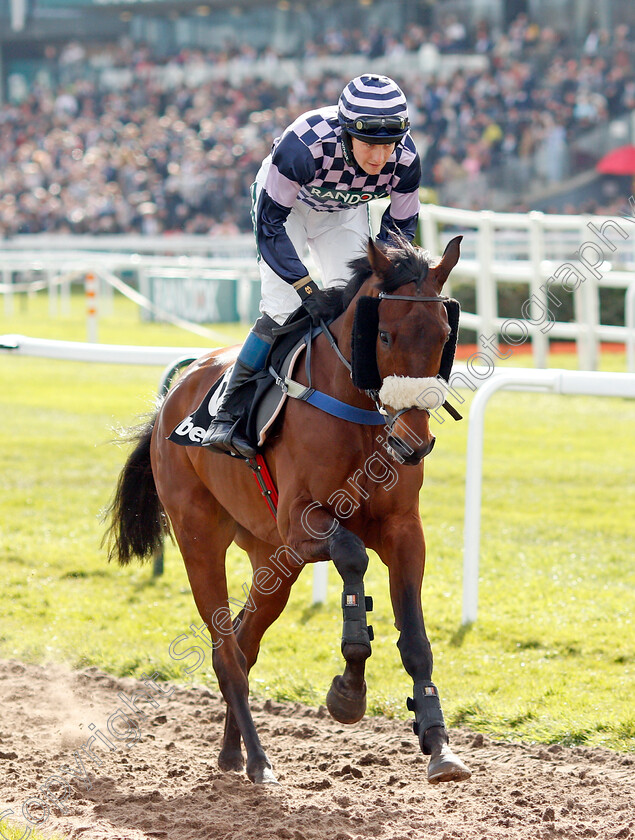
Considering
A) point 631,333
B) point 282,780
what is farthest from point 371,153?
point 631,333

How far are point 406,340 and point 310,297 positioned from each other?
2.00ft

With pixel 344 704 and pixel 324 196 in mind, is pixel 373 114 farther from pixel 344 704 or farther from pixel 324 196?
pixel 344 704

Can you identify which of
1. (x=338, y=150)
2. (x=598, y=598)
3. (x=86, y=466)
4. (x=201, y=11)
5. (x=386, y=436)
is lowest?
(x=86, y=466)

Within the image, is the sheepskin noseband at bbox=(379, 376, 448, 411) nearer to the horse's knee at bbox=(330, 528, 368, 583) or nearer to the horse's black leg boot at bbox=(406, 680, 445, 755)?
the horse's knee at bbox=(330, 528, 368, 583)

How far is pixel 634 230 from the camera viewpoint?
11.7 m

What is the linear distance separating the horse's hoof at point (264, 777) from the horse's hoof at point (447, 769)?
754mm

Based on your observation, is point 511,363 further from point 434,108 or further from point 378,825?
point 434,108

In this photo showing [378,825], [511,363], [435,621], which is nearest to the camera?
[378,825]

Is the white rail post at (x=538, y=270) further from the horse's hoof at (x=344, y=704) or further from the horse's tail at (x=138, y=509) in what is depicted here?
the horse's hoof at (x=344, y=704)

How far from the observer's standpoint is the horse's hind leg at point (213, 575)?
12.8 ft

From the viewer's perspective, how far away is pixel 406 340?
117 inches

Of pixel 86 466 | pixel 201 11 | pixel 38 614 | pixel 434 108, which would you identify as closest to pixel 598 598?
pixel 38 614

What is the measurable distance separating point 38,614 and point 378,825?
2.84m

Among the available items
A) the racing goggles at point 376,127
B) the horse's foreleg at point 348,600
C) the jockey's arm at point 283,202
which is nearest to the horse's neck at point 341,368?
the jockey's arm at point 283,202
